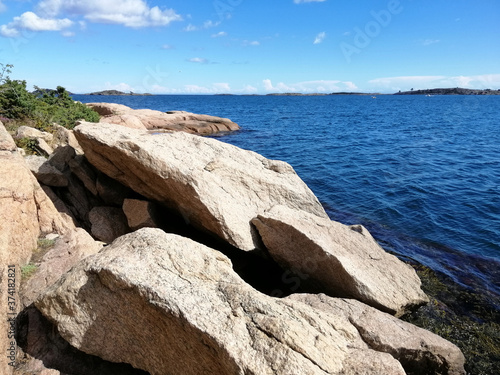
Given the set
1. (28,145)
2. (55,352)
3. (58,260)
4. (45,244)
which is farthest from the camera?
(28,145)

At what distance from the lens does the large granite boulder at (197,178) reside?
11.4 m

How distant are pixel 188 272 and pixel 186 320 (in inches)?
49.9

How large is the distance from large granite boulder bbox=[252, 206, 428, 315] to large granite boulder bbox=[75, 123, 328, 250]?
965 mm

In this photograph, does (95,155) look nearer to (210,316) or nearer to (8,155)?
(8,155)

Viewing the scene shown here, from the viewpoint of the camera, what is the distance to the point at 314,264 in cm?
1098

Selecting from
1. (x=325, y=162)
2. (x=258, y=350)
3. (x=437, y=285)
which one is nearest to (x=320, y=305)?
(x=258, y=350)

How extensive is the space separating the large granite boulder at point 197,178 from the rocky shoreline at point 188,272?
0.17 feet

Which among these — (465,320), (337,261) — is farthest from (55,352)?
(465,320)

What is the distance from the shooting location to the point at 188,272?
7.23 metres

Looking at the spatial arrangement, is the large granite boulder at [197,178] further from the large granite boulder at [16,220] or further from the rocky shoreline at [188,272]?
the large granite boulder at [16,220]

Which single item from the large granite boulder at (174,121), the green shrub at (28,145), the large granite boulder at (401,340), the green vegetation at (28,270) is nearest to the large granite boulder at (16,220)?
the green vegetation at (28,270)

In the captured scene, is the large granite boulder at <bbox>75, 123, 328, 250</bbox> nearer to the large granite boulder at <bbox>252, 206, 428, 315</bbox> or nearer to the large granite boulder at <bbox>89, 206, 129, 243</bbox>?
the large granite boulder at <bbox>252, 206, 428, 315</bbox>

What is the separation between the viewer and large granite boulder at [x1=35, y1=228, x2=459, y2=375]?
591cm

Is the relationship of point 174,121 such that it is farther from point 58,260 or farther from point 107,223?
point 58,260
